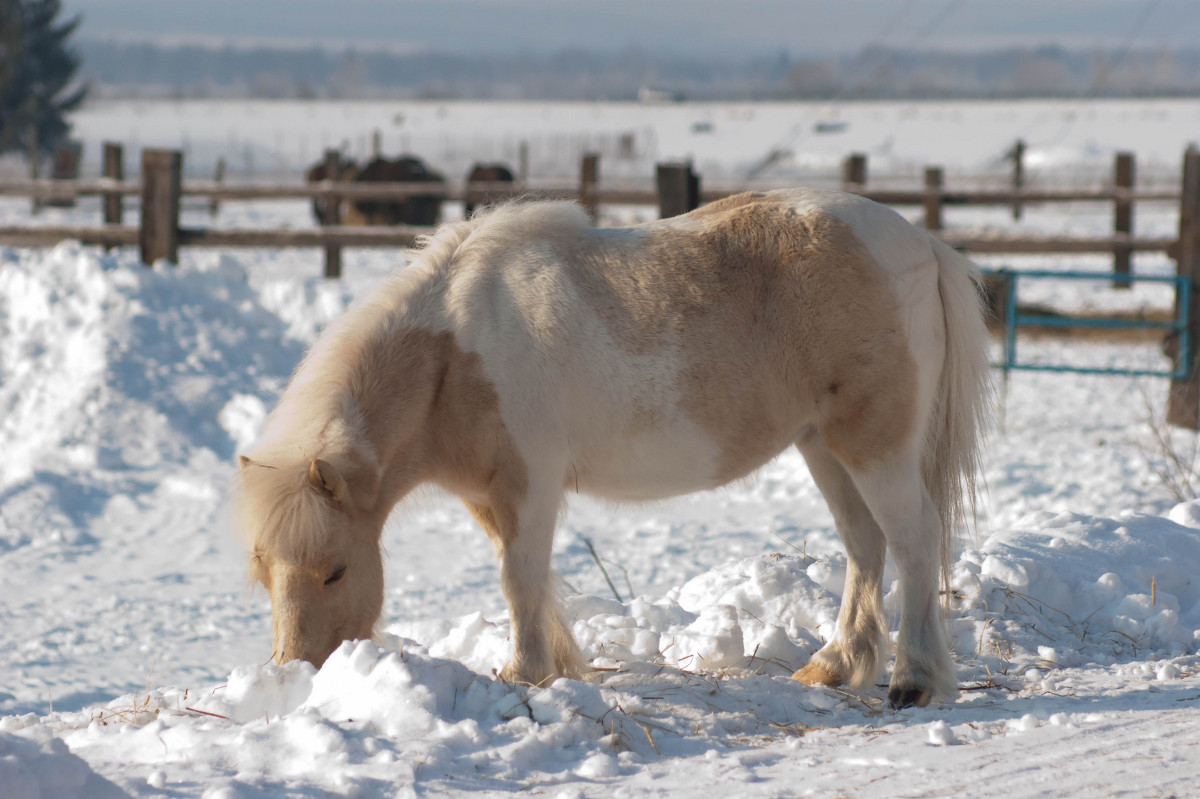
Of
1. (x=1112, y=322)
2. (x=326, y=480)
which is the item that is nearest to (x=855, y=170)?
(x=1112, y=322)

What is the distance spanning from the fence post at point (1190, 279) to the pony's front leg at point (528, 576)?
6.25 metres

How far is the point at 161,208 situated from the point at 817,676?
25.4ft

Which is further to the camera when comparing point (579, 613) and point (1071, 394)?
point (1071, 394)

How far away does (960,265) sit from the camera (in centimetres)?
345

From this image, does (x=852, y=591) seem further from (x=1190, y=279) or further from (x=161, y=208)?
(x=161, y=208)

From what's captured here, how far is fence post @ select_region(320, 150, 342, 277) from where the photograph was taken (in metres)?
12.4

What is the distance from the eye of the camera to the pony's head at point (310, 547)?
2.79 m

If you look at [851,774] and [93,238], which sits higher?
[93,238]

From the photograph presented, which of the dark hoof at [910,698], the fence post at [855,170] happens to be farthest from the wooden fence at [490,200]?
the dark hoof at [910,698]

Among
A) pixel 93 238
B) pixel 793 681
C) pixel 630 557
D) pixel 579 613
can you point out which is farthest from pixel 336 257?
pixel 793 681

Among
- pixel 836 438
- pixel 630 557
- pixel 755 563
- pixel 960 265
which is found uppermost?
pixel 960 265

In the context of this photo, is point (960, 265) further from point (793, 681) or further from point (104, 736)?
point (104, 736)

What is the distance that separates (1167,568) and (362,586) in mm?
2955

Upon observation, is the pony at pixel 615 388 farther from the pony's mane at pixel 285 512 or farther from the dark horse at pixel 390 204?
the dark horse at pixel 390 204
